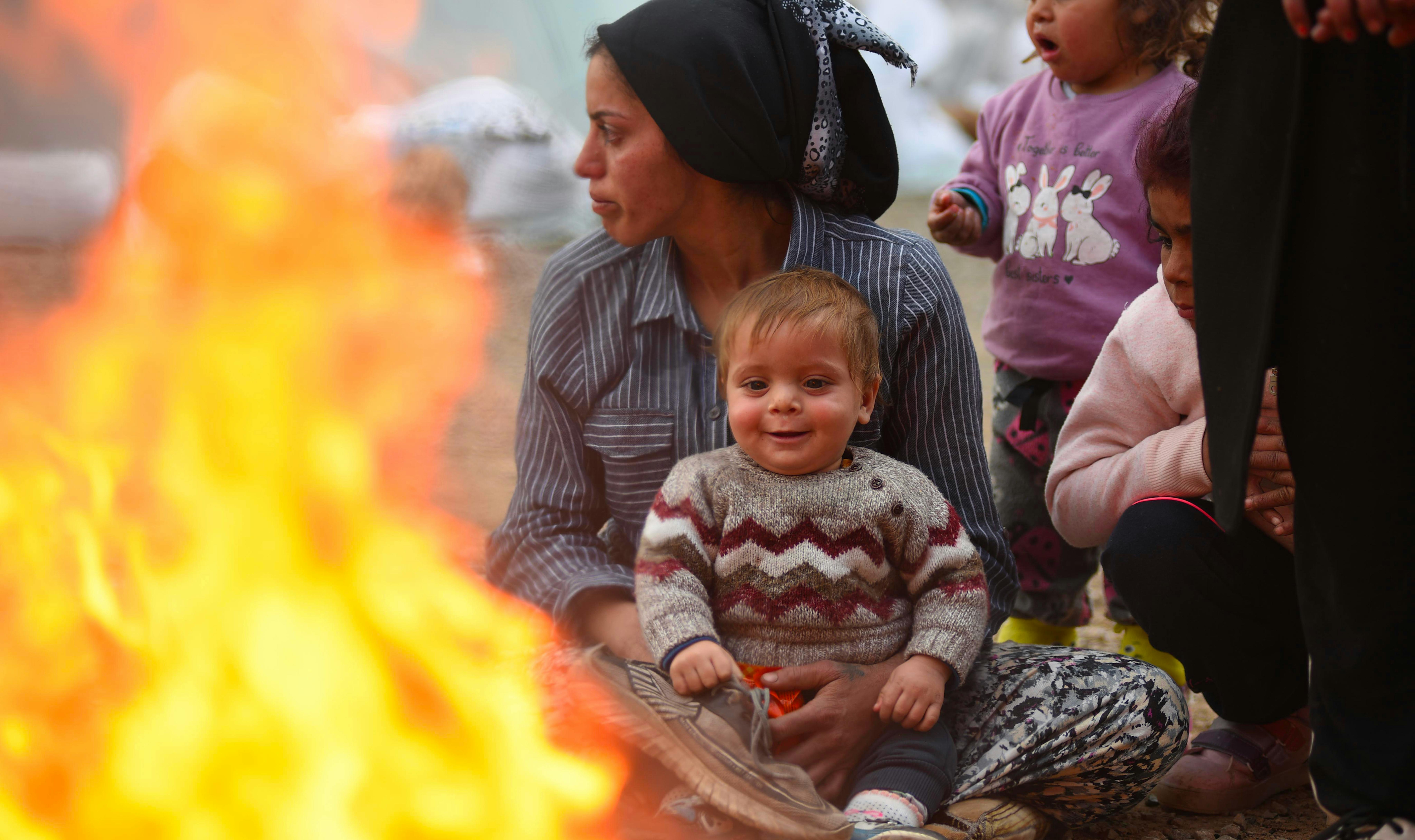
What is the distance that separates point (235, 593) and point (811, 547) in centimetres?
101

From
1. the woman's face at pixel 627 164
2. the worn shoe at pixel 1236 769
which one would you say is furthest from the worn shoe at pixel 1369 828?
the woman's face at pixel 627 164

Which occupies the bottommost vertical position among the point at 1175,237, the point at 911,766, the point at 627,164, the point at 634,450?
the point at 911,766

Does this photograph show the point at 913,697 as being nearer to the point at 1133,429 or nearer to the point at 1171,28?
the point at 1133,429

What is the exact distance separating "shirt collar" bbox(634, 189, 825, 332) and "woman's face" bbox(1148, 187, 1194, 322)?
0.55m

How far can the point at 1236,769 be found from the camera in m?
1.95

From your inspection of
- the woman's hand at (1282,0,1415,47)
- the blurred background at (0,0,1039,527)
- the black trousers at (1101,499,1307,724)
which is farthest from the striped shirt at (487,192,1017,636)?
the blurred background at (0,0,1039,527)

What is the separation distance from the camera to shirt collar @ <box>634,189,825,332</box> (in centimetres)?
196

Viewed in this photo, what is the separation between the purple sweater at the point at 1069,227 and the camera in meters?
2.37

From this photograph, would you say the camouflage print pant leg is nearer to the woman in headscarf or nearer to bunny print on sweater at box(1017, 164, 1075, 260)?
the woman in headscarf

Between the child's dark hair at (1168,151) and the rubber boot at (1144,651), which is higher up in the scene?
the child's dark hair at (1168,151)

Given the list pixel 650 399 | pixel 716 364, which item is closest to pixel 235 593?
pixel 650 399

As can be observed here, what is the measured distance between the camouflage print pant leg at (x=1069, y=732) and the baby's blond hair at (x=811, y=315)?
0.54 m

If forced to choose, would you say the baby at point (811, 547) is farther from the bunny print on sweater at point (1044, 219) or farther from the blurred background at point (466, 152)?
the blurred background at point (466, 152)

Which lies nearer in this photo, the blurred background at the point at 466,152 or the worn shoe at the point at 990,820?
the worn shoe at the point at 990,820
